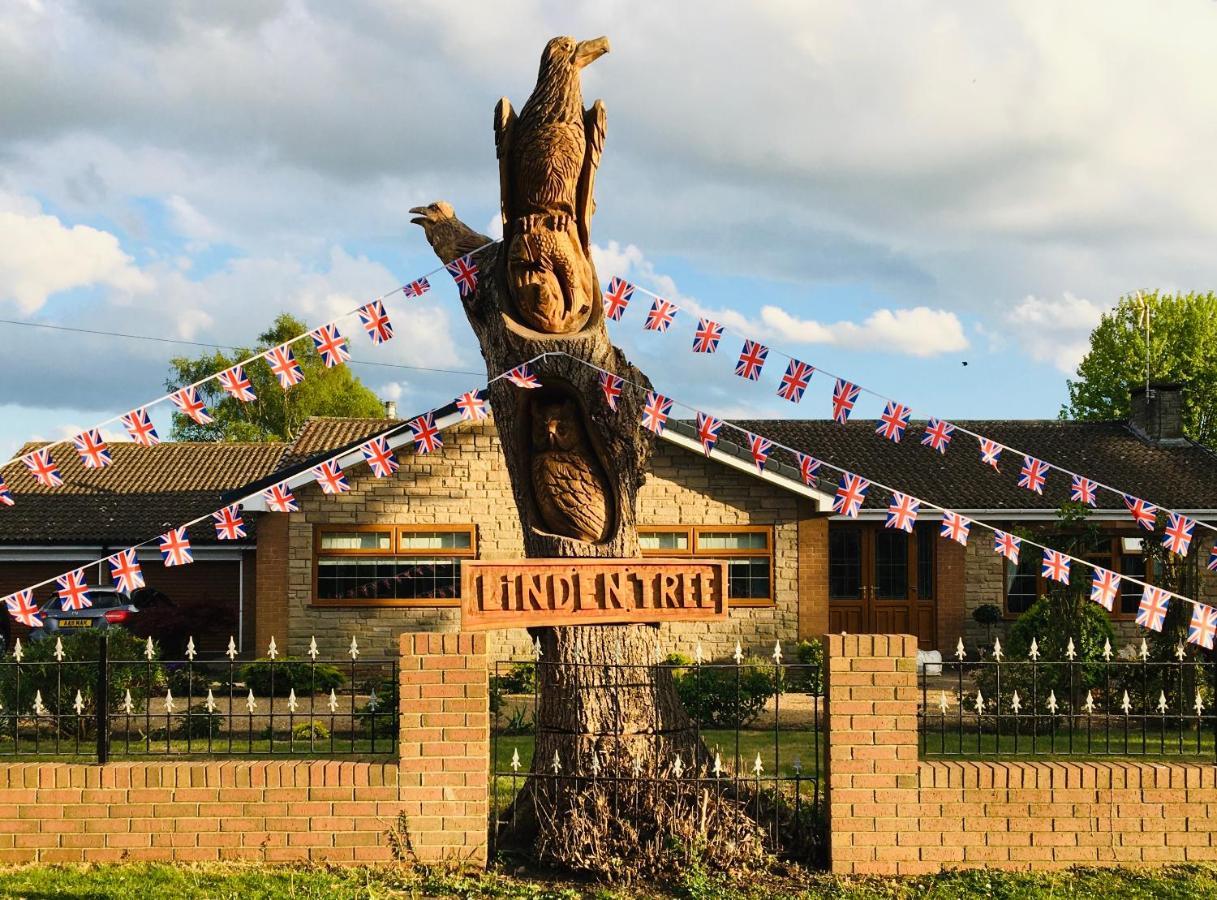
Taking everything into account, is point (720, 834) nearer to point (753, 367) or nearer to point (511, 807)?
point (511, 807)

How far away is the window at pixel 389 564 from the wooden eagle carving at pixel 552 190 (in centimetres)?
978

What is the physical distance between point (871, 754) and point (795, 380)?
3130mm

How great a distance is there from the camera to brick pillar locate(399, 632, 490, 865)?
6.47m

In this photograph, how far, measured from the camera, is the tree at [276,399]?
37906 mm

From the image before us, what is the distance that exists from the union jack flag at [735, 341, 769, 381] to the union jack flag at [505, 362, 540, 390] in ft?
6.95

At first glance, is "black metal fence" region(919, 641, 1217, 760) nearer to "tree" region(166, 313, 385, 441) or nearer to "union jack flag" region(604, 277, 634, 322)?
"union jack flag" region(604, 277, 634, 322)

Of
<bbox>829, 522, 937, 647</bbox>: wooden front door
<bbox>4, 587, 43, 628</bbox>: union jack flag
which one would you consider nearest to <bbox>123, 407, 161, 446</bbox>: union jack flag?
<bbox>4, 587, 43, 628</bbox>: union jack flag

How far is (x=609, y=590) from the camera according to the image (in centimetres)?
706

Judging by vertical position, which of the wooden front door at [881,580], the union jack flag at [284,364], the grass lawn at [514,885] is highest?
Answer: the union jack flag at [284,364]

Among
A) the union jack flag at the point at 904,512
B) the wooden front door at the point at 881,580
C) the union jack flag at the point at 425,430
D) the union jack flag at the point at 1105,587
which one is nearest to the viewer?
the union jack flag at the point at 1105,587

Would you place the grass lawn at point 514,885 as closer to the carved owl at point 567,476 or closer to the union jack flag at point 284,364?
the carved owl at point 567,476

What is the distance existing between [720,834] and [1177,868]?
2.74 m

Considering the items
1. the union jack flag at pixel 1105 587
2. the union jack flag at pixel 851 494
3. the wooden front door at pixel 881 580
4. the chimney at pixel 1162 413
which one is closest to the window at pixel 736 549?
the wooden front door at pixel 881 580

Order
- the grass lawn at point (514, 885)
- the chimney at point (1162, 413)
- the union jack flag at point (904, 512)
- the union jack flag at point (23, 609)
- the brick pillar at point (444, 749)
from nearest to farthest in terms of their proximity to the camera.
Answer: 1. the grass lawn at point (514, 885)
2. the brick pillar at point (444, 749)
3. the union jack flag at point (23, 609)
4. the union jack flag at point (904, 512)
5. the chimney at point (1162, 413)
